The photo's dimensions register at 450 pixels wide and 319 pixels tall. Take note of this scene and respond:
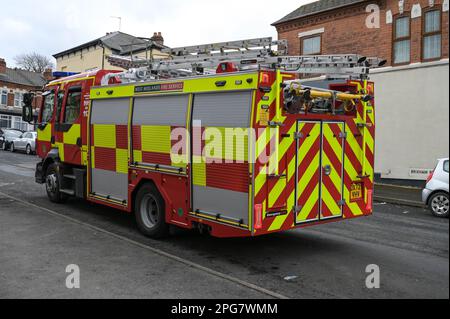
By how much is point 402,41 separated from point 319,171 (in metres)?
12.3

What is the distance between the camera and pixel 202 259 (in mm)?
6520

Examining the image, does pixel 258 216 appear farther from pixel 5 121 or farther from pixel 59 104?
pixel 5 121

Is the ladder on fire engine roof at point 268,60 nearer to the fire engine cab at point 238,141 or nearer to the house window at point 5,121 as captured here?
the fire engine cab at point 238,141

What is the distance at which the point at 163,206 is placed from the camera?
24.3 feet

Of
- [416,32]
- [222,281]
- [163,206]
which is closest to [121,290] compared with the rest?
[222,281]

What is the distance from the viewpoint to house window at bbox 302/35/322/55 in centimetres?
1947

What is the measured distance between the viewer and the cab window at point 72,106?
9.77 meters

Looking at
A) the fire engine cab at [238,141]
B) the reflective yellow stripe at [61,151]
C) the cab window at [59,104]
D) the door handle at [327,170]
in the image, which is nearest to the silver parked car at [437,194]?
the fire engine cab at [238,141]

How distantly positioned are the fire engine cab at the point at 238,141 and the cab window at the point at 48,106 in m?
2.46

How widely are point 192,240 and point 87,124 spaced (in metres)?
3.42

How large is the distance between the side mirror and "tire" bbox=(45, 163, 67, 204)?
1577 millimetres

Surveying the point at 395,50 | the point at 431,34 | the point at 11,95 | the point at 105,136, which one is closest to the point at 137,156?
the point at 105,136

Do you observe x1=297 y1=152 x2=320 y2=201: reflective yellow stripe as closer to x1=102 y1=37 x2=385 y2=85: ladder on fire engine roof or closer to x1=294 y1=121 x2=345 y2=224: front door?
x1=294 y1=121 x2=345 y2=224: front door

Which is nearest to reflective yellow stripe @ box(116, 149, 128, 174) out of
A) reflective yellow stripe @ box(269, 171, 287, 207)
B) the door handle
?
reflective yellow stripe @ box(269, 171, 287, 207)
